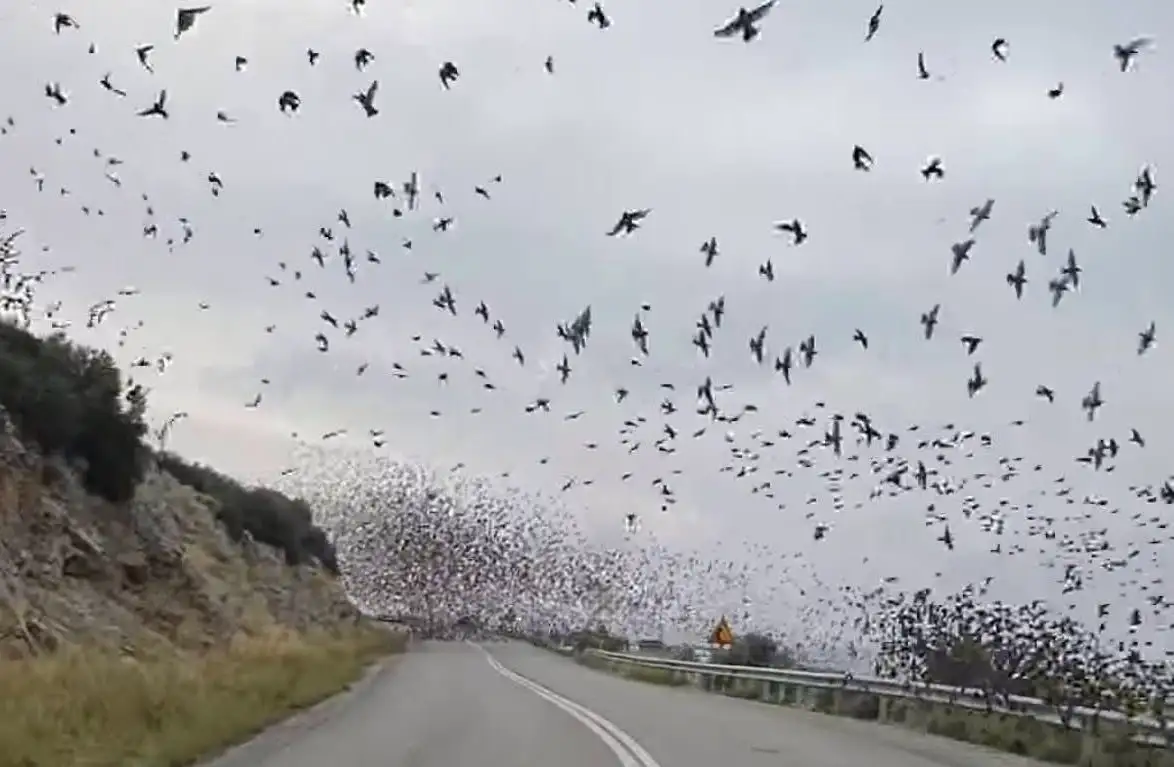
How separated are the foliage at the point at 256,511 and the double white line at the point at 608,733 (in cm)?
2852

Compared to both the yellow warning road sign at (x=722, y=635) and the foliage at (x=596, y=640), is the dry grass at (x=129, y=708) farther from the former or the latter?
the foliage at (x=596, y=640)

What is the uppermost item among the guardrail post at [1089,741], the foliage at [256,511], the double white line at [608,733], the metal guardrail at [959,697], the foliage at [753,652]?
the foliage at [256,511]

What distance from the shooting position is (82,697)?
18.1 meters

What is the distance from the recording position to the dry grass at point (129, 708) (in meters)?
15.5

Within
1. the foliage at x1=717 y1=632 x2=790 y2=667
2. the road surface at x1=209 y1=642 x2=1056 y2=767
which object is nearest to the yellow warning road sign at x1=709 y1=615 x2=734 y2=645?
the foliage at x1=717 y1=632 x2=790 y2=667

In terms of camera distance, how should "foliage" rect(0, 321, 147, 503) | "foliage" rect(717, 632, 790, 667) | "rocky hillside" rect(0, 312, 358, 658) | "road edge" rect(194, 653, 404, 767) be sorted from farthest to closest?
"foliage" rect(717, 632, 790, 667) → "foliage" rect(0, 321, 147, 503) → "rocky hillside" rect(0, 312, 358, 658) → "road edge" rect(194, 653, 404, 767)

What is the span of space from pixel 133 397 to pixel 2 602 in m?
14.6

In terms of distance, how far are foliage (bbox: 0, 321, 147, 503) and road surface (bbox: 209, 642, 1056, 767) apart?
8796mm

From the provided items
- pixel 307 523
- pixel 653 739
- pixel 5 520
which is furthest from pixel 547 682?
pixel 307 523

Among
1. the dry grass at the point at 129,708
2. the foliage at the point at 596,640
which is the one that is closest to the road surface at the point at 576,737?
the dry grass at the point at 129,708

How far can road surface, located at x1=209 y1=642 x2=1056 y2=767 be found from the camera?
18.6m

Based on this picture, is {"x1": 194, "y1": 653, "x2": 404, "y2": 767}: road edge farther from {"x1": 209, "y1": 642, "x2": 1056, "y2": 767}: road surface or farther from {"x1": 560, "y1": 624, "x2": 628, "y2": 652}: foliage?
{"x1": 560, "y1": 624, "x2": 628, "y2": 652}: foliage

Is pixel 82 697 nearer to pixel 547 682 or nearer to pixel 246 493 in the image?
pixel 547 682

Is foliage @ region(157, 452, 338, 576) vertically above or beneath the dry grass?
above
